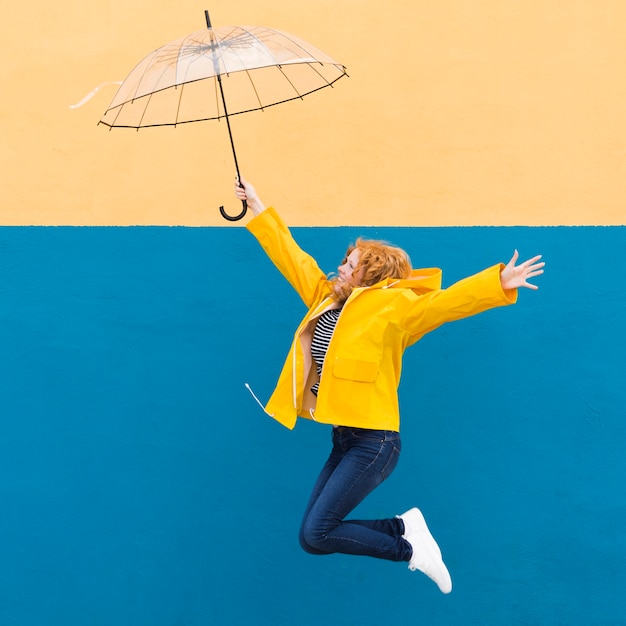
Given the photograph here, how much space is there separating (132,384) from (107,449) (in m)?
0.31

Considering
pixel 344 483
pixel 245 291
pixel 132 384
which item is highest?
pixel 245 291

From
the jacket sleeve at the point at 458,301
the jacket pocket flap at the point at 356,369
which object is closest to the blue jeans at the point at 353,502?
the jacket pocket flap at the point at 356,369

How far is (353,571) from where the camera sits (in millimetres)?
3809

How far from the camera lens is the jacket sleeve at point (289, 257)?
3.30 meters
